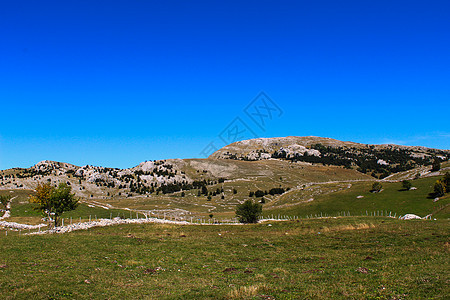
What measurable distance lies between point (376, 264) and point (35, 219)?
8068 centimetres

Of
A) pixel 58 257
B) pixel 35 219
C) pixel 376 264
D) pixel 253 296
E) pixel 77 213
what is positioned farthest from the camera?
pixel 77 213

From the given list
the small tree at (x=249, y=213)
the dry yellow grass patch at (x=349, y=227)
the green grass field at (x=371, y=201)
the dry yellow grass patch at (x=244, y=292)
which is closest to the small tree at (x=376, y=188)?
the green grass field at (x=371, y=201)

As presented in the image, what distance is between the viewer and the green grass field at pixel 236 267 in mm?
17172

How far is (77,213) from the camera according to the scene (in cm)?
8856

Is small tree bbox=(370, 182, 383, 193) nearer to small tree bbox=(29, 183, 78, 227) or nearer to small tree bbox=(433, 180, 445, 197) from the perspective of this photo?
small tree bbox=(433, 180, 445, 197)

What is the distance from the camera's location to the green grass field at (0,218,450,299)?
1717 centimetres

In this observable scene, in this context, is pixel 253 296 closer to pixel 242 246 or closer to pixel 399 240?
pixel 242 246

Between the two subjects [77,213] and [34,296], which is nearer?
[34,296]

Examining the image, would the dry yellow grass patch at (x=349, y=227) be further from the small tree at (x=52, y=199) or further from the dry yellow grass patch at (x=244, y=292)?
the small tree at (x=52, y=199)

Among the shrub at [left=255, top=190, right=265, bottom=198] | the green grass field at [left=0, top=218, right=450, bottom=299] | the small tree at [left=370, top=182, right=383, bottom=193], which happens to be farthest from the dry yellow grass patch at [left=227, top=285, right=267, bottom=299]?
the shrub at [left=255, top=190, right=265, bottom=198]

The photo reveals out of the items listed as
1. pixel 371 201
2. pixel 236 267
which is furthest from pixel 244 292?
pixel 371 201

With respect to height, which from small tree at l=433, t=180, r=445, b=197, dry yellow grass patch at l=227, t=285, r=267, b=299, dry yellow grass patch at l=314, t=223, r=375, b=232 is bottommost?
dry yellow grass patch at l=314, t=223, r=375, b=232

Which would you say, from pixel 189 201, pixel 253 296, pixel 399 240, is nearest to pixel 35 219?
pixel 253 296

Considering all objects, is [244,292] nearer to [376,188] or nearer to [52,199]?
[52,199]
